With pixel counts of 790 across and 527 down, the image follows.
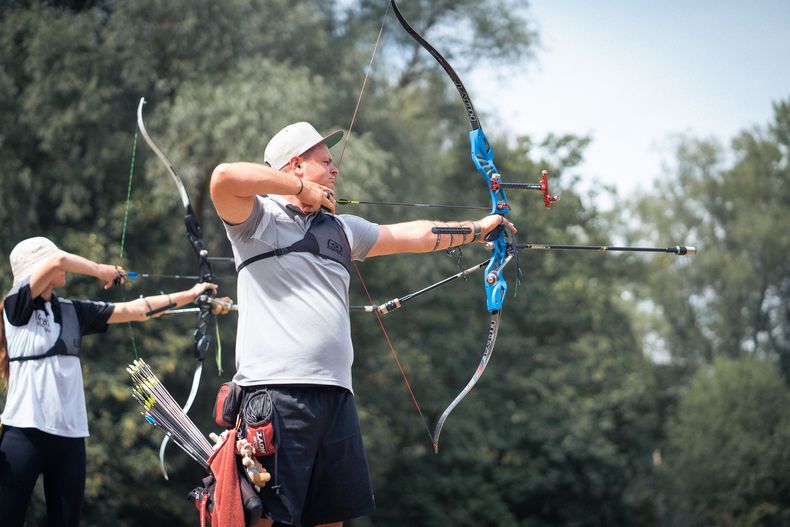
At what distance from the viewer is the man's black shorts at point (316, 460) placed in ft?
8.94

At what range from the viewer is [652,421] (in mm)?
19875

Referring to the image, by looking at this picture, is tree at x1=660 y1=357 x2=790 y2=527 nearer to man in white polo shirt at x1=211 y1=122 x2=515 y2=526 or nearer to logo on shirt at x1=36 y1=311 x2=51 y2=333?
logo on shirt at x1=36 y1=311 x2=51 y2=333

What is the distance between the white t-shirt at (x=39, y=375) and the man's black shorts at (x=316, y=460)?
1374mm

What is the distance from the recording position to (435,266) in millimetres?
14273

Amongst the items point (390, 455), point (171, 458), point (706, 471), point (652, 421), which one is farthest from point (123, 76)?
point (706, 471)

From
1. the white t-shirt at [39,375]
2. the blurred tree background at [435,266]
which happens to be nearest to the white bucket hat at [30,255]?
the white t-shirt at [39,375]

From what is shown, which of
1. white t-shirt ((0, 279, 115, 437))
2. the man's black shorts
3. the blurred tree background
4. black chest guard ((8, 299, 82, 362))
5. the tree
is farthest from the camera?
the tree

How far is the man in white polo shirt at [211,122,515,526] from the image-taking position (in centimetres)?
272

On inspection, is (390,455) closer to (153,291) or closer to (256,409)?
(153,291)

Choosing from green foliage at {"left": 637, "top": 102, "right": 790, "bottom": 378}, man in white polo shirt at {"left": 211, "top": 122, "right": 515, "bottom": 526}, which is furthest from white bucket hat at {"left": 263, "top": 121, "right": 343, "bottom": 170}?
green foliage at {"left": 637, "top": 102, "right": 790, "bottom": 378}

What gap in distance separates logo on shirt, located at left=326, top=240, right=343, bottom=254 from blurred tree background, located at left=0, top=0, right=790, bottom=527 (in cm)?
524

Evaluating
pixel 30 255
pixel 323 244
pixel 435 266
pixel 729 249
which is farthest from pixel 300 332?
pixel 729 249

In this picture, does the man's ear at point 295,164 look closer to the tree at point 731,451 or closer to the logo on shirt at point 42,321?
the logo on shirt at point 42,321

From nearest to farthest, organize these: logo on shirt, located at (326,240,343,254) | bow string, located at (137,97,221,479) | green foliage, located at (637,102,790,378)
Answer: logo on shirt, located at (326,240,343,254) < bow string, located at (137,97,221,479) < green foliage, located at (637,102,790,378)
